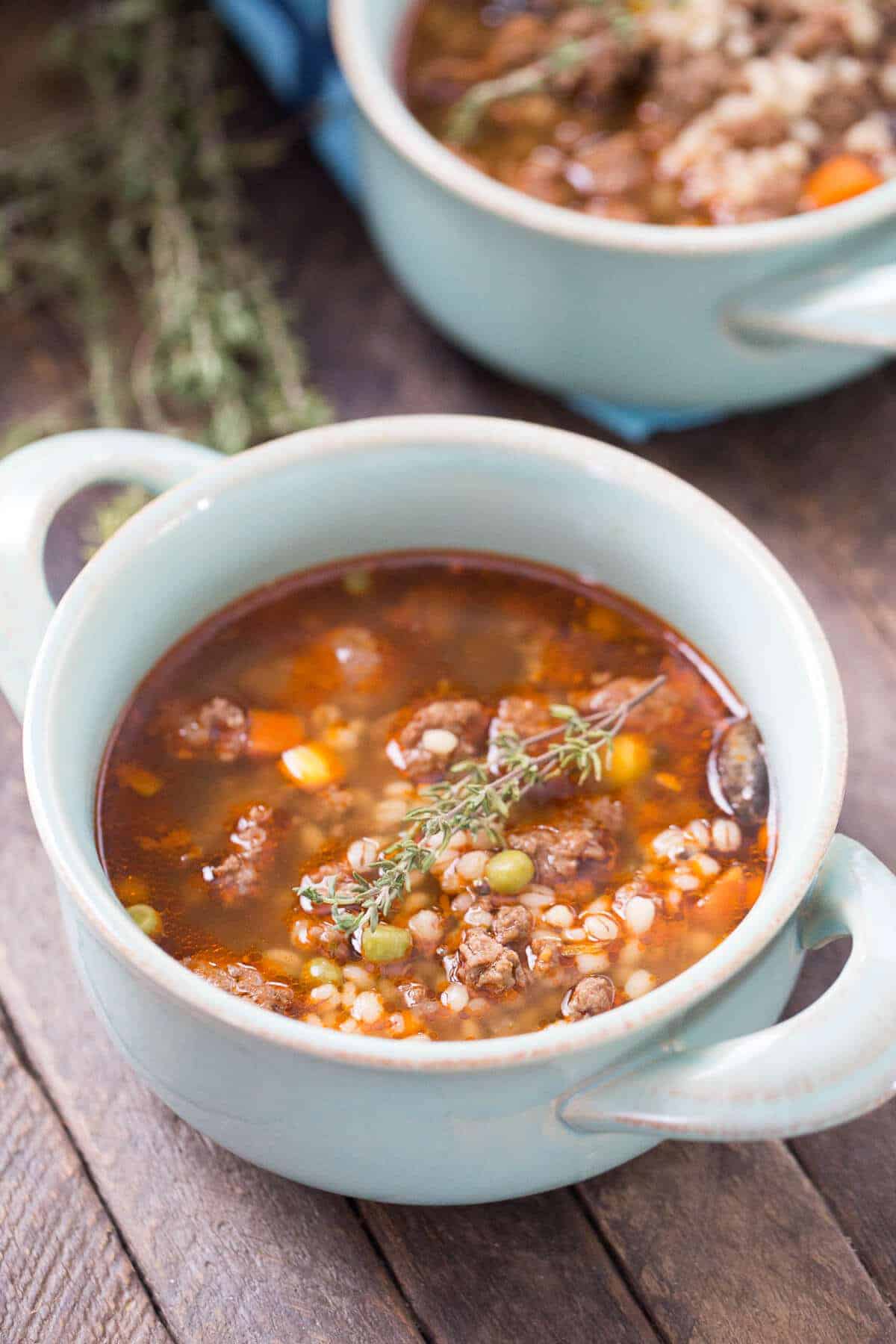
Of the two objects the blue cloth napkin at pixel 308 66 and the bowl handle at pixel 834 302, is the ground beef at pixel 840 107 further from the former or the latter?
the blue cloth napkin at pixel 308 66

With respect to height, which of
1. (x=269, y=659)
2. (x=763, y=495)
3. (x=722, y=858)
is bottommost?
(x=763, y=495)

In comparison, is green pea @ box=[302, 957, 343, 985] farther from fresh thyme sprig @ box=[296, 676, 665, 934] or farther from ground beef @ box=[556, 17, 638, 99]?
ground beef @ box=[556, 17, 638, 99]

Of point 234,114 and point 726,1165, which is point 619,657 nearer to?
point 726,1165

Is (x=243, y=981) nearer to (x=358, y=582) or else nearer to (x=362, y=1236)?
(x=362, y=1236)

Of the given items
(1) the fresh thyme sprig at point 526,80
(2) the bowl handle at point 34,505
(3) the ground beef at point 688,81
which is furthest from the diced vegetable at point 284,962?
(3) the ground beef at point 688,81

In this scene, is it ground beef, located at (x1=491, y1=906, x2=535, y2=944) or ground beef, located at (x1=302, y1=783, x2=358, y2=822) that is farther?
ground beef, located at (x1=302, y1=783, x2=358, y2=822)

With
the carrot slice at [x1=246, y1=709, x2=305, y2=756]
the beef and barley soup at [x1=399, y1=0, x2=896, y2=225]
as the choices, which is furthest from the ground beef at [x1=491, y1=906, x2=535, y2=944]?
the beef and barley soup at [x1=399, y1=0, x2=896, y2=225]

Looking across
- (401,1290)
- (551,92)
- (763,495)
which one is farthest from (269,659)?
(551,92)
